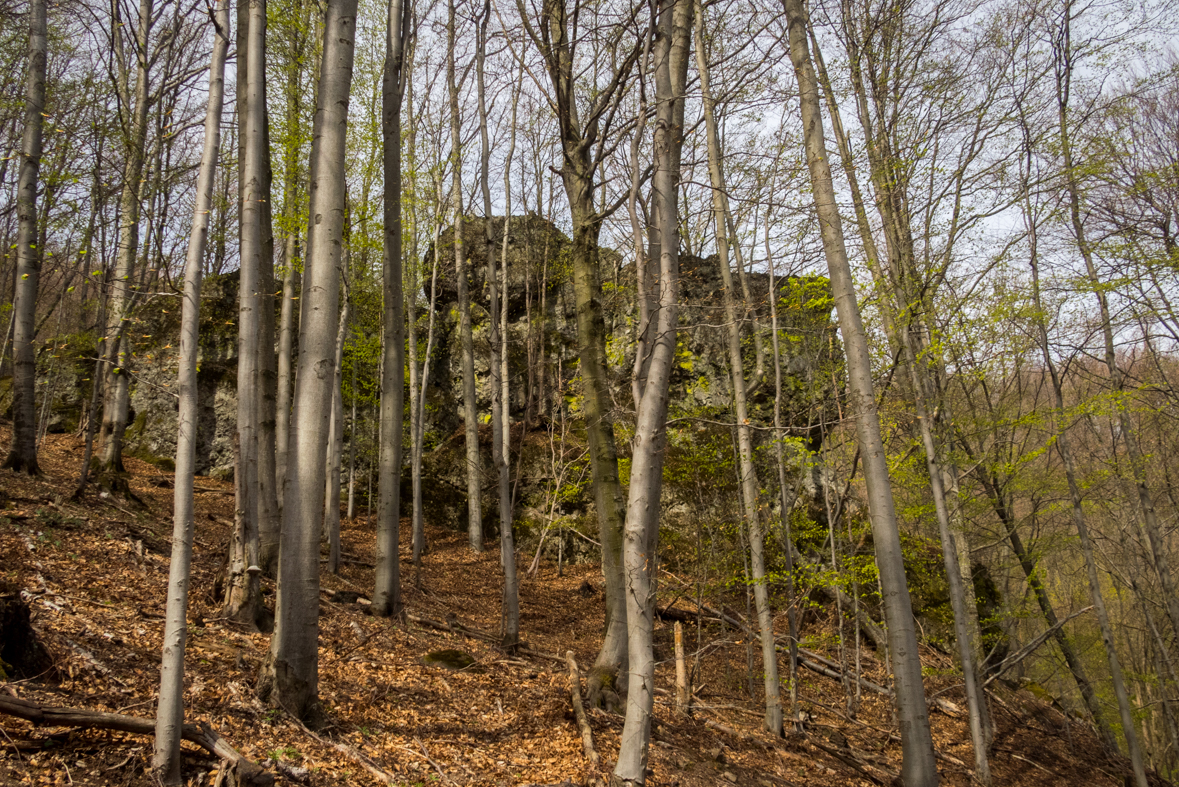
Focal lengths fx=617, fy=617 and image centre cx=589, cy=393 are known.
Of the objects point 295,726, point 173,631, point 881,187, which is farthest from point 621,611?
point 881,187

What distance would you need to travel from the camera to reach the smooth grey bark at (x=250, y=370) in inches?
209

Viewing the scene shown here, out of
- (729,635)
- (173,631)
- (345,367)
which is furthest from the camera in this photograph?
(345,367)

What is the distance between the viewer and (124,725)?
3.08 m

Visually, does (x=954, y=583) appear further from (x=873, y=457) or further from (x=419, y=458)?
(x=419, y=458)

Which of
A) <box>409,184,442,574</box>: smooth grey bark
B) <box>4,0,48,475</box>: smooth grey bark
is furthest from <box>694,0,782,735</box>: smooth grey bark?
<box>4,0,48,475</box>: smooth grey bark

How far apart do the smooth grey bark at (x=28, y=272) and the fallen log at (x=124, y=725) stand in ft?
21.1

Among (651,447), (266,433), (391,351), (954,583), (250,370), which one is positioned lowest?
(954,583)

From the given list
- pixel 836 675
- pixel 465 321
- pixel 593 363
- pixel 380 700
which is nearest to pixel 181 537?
pixel 380 700

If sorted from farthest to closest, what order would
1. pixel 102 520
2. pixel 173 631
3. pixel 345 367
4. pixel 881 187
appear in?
pixel 345 367
pixel 881 187
pixel 102 520
pixel 173 631

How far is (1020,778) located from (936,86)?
33.8ft

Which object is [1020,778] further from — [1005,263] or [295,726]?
[295,726]

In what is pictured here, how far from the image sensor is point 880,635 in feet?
37.4

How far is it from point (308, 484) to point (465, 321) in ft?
35.5

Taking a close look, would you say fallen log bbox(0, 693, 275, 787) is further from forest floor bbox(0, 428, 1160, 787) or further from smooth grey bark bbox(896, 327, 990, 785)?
smooth grey bark bbox(896, 327, 990, 785)
